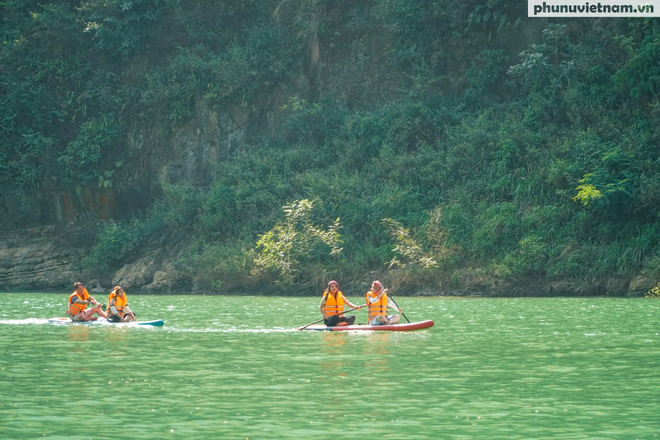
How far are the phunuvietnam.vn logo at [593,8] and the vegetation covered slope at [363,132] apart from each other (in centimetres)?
48

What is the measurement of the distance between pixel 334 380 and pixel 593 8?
31.8 metres

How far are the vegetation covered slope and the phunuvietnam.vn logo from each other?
0.48 metres

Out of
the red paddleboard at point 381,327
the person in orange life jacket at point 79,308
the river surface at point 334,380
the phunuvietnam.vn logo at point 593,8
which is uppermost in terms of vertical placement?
the phunuvietnam.vn logo at point 593,8

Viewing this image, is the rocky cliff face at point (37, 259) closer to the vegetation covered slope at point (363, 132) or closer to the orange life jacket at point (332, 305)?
the vegetation covered slope at point (363, 132)

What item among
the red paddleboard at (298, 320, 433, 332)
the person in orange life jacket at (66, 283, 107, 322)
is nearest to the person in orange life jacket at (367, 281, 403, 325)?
the red paddleboard at (298, 320, 433, 332)

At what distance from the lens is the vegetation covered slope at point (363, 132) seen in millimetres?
36125

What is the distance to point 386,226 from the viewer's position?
39.4 m

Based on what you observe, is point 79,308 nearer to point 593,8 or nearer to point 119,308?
point 119,308

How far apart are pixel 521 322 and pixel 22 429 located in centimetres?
1549

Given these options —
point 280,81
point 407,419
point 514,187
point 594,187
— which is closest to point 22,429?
point 407,419

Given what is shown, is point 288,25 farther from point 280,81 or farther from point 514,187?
point 514,187

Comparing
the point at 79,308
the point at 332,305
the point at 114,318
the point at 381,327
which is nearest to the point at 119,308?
the point at 114,318

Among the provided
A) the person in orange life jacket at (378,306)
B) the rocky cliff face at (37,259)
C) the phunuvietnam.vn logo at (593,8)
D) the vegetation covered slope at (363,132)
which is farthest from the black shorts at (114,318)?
the phunuvietnam.vn logo at (593,8)

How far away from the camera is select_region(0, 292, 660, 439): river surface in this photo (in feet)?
34.2
